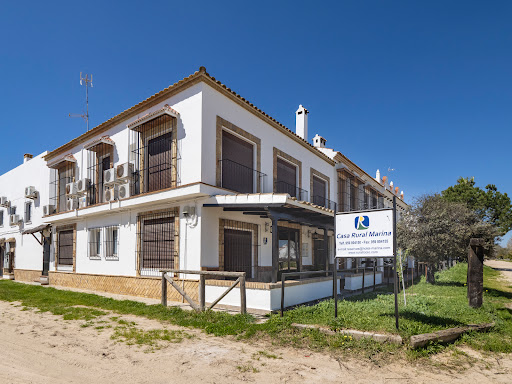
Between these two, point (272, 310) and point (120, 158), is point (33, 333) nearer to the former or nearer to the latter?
point (272, 310)

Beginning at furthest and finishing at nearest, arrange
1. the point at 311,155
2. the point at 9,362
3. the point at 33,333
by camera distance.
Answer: the point at 311,155 < the point at 33,333 < the point at 9,362

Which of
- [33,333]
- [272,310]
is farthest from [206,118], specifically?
[33,333]

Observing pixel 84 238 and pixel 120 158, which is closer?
pixel 120 158

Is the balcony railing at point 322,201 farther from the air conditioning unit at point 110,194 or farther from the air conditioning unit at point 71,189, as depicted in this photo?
the air conditioning unit at point 71,189

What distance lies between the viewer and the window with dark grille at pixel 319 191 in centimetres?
1765

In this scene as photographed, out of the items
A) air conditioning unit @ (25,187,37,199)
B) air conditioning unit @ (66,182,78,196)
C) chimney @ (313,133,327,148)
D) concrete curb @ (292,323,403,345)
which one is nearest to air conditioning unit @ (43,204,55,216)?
air conditioning unit @ (66,182,78,196)

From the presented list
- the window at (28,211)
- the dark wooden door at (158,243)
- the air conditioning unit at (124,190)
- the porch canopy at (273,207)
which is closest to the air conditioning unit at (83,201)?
the air conditioning unit at (124,190)

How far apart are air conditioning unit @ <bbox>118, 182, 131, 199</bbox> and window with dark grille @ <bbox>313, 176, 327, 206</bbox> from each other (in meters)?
8.80

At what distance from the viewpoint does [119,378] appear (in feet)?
15.1

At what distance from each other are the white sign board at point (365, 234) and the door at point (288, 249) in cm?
698

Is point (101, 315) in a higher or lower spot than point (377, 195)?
lower

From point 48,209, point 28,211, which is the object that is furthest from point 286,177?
point 28,211

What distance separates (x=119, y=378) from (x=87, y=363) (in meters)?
0.91

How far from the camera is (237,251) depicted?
39.2 ft
